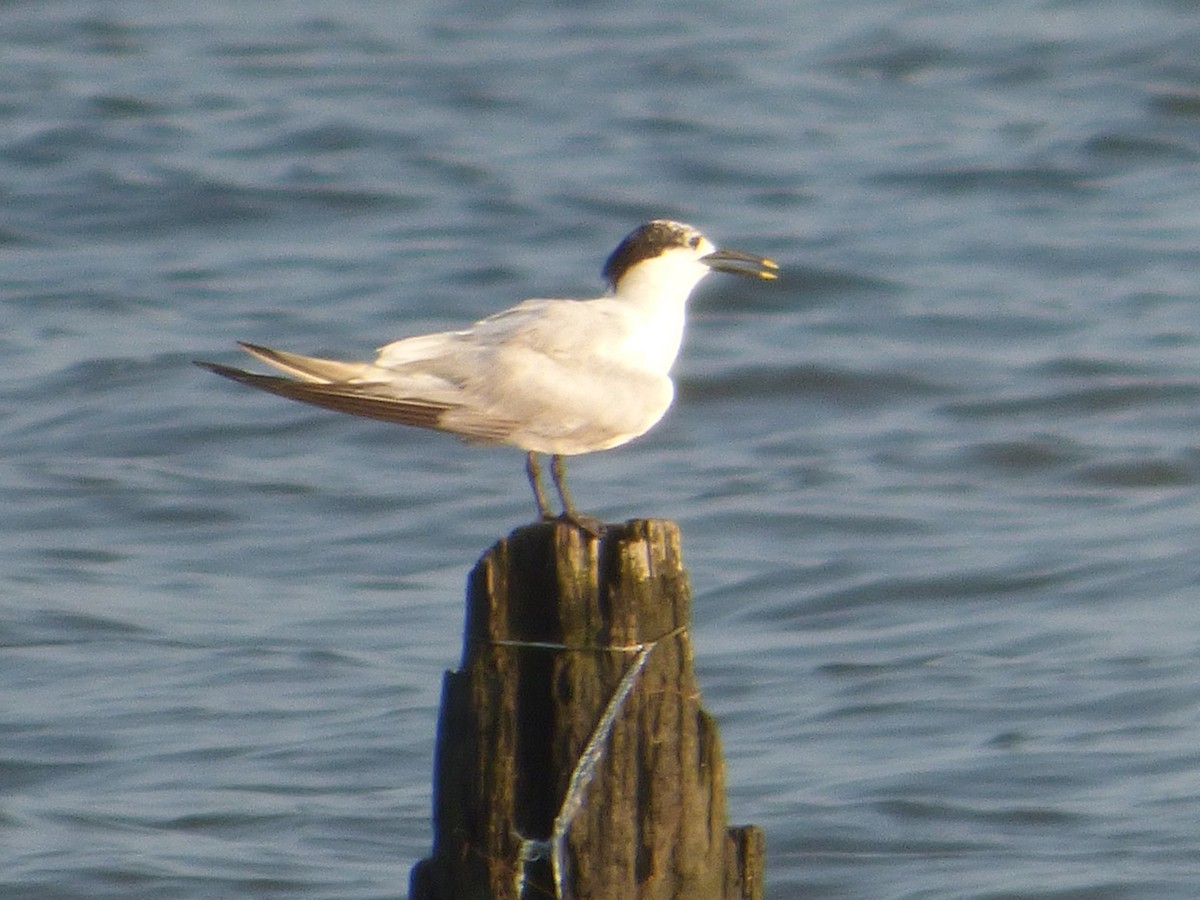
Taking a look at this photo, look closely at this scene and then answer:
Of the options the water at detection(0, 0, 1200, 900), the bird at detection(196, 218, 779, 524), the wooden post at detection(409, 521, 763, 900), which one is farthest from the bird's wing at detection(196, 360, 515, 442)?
the water at detection(0, 0, 1200, 900)

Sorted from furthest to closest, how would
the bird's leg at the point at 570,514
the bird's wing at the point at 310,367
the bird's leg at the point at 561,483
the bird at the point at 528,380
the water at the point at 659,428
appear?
the water at the point at 659,428 → the bird's leg at the point at 561,483 → the bird at the point at 528,380 → the bird's wing at the point at 310,367 → the bird's leg at the point at 570,514

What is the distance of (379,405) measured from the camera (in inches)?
229

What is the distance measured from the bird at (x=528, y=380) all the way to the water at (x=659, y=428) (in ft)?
8.54

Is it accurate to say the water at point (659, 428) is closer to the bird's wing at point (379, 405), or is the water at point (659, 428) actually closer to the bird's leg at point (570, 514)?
the bird's leg at point (570, 514)

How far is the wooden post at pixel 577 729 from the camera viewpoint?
535 centimetres

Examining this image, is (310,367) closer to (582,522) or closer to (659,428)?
(582,522)

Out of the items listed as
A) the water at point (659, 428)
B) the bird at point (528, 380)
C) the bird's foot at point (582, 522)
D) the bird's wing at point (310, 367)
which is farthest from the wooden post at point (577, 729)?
the water at point (659, 428)

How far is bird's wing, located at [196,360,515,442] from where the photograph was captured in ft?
18.2

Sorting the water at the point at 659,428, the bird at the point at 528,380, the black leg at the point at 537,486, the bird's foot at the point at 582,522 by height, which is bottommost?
the bird's foot at the point at 582,522

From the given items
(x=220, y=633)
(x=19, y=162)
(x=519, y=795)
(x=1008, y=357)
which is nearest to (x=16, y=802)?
(x=220, y=633)

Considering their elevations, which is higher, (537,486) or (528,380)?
(528,380)

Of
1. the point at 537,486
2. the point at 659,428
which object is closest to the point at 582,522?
the point at 537,486

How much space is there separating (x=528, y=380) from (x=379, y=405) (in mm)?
500

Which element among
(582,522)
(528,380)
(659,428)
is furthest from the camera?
(659,428)
